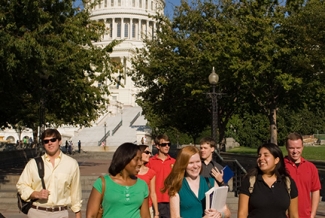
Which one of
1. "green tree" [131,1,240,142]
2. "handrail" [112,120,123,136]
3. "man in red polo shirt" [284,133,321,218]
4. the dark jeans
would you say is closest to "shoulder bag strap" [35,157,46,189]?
the dark jeans

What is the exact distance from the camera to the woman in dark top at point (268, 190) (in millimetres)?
5562

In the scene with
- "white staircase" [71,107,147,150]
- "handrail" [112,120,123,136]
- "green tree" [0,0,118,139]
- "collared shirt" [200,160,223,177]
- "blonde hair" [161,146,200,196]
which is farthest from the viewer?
"handrail" [112,120,123,136]

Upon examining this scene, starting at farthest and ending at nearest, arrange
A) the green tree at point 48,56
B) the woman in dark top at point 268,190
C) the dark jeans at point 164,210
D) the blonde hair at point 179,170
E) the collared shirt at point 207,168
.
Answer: the green tree at point 48,56 < the dark jeans at point 164,210 < the collared shirt at point 207,168 < the woman in dark top at point 268,190 < the blonde hair at point 179,170

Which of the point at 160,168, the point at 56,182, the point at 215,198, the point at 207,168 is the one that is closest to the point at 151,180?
the point at 160,168

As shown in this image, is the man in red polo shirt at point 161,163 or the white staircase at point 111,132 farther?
the white staircase at point 111,132

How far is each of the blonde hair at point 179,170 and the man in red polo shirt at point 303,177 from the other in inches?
67.0

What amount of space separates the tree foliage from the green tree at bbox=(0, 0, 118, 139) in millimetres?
6388

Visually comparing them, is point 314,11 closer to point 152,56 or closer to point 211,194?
point 152,56

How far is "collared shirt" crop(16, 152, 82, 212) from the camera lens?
6297 millimetres

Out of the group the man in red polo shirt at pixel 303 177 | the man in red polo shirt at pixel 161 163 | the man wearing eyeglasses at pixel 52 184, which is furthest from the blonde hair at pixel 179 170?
the man in red polo shirt at pixel 161 163

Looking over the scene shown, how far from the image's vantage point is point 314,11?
75.6 feet

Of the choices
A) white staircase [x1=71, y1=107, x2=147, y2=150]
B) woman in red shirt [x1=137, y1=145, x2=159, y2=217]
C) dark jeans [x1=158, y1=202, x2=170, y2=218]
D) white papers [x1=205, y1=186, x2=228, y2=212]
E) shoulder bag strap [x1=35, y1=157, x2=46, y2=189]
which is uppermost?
shoulder bag strap [x1=35, y1=157, x2=46, y2=189]

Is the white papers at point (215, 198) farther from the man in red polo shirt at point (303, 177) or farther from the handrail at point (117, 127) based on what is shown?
the handrail at point (117, 127)

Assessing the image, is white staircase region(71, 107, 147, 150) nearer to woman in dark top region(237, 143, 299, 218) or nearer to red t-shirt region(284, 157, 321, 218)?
red t-shirt region(284, 157, 321, 218)
